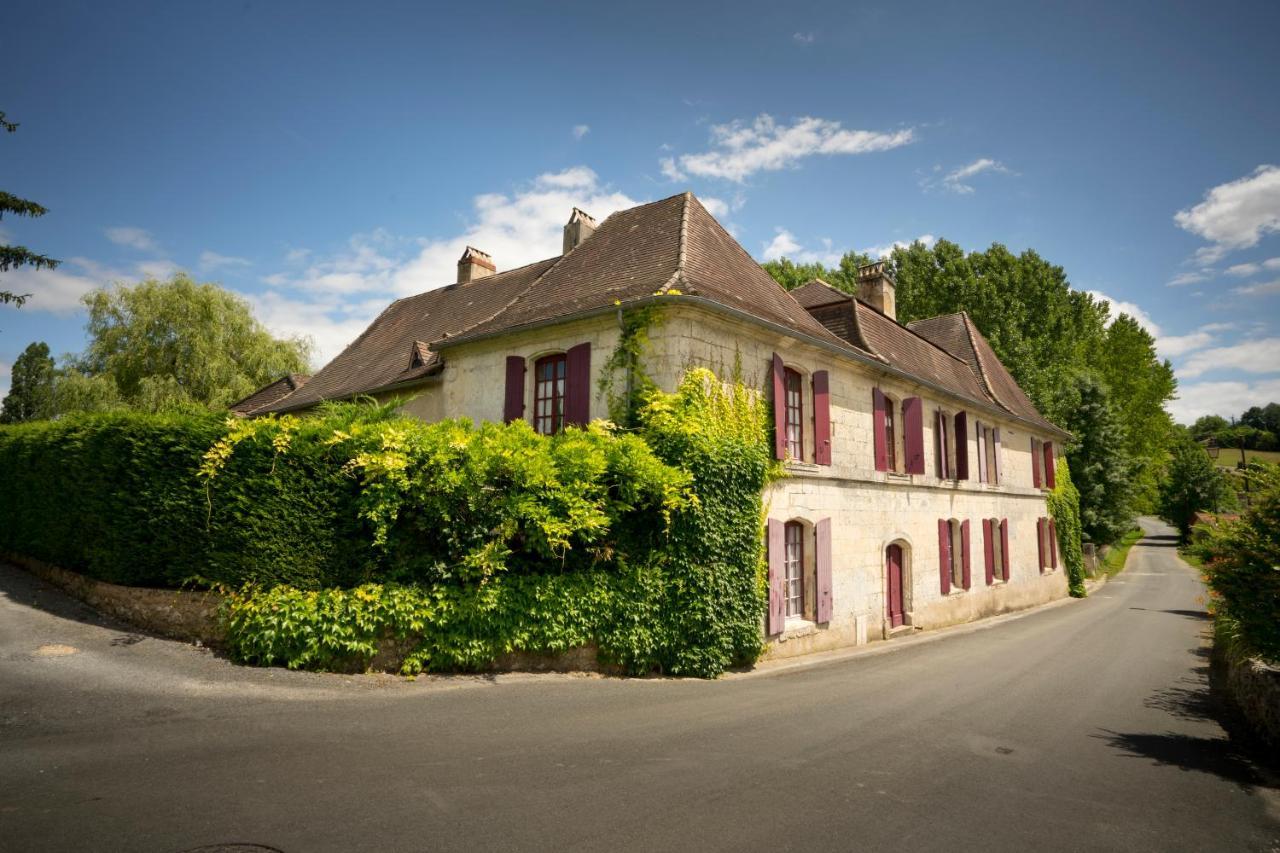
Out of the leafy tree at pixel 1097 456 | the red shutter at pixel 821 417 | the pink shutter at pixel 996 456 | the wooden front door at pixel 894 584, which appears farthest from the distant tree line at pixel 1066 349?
the red shutter at pixel 821 417

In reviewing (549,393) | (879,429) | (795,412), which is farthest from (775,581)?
(549,393)

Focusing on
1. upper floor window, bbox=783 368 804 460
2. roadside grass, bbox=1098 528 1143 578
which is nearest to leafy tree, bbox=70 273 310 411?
upper floor window, bbox=783 368 804 460

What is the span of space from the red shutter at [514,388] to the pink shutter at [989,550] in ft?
48.9

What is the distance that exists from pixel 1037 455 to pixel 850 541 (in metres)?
14.9

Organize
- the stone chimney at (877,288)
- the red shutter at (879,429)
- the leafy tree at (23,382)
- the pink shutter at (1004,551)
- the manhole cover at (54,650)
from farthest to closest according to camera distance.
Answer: the leafy tree at (23,382) < the stone chimney at (877,288) < the pink shutter at (1004,551) < the red shutter at (879,429) < the manhole cover at (54,650)

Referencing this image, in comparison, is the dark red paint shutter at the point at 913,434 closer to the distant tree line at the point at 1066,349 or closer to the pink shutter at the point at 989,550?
the pink shutter at the point at 989,550

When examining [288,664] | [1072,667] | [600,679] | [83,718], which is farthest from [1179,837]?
[83,718]

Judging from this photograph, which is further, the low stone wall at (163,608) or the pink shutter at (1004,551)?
the pink shutter at (1004,551)

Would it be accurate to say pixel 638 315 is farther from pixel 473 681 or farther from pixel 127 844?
pixel 127 844

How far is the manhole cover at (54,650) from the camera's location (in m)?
7.43

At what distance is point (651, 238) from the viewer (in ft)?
42.1

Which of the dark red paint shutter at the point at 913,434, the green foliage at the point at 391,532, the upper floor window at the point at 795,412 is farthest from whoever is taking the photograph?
the dark red paint shutter at the point at 913,434

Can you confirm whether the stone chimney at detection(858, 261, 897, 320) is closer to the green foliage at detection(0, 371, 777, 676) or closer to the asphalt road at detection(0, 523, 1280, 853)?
the asphalt road at detection(0, 523, 1280, 853)

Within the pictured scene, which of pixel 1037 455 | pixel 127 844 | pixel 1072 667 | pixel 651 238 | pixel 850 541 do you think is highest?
pixel 651 238
